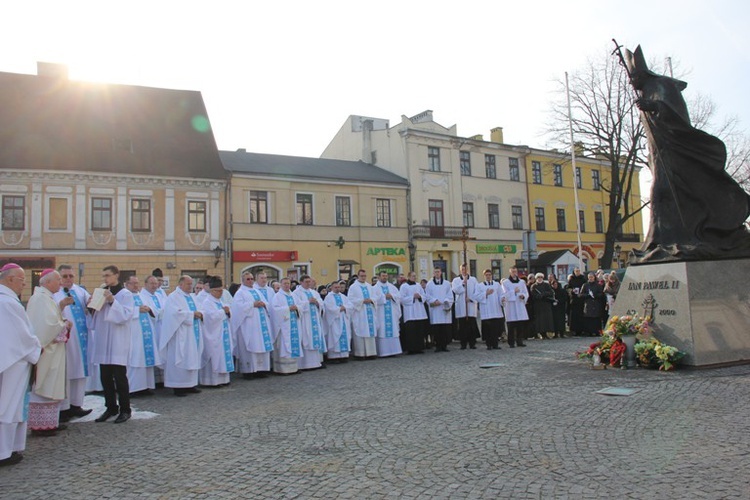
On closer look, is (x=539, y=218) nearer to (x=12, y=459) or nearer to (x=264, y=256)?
(x=264, y=256)

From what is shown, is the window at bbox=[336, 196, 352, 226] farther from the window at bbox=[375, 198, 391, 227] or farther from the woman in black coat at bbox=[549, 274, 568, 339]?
the woman in black coat at bbox=[549, 274, 568, 339]

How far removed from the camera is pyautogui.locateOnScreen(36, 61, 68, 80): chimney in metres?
29.6

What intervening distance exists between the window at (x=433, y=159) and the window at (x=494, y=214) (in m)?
4.85

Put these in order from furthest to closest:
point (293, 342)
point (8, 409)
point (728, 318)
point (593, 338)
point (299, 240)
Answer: point (299, 240), point (593, 338), point (293, 342), point (728, 318), point (8, 409)

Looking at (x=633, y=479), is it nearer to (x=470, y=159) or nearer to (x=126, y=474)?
(x=126, y=474)

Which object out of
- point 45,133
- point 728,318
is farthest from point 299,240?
point 728,318

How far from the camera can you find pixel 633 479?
425 cm

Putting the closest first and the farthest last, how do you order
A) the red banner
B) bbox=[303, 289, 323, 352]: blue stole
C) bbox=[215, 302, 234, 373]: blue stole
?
bbox=[215, 302, 234, 373]: blue stole < bbox=[303, 289, 323, 352]: blue stole < the red banner

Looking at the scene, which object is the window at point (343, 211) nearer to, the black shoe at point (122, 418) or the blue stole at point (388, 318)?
the blue stole at point (388, 318)

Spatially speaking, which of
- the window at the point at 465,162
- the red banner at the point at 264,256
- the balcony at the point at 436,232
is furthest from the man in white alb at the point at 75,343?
the window at the point at 465,162

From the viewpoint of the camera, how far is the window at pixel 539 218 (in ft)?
135

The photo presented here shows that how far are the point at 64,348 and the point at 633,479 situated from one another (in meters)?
6.06

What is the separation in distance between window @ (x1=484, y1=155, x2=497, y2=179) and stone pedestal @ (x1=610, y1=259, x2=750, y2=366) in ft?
101

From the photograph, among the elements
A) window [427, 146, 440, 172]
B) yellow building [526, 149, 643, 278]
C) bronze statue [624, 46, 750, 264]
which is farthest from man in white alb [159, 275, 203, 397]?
yellow building [526, 149, 643, 278]
